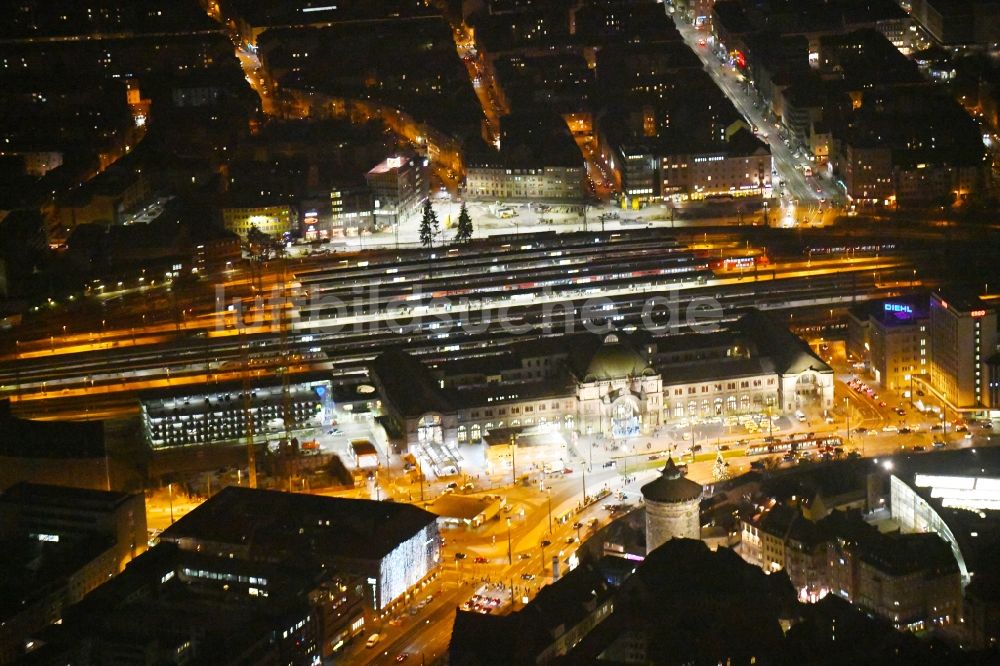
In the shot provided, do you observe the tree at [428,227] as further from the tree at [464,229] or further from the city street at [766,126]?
the city street at [766,126]

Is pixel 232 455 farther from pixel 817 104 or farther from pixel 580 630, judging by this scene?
pixel 817 104

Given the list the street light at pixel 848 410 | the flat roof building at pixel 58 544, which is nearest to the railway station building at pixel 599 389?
the street light at pixel 848 410

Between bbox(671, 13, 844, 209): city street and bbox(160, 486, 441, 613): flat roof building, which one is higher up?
bbox(671, 13, 844, 209): city street

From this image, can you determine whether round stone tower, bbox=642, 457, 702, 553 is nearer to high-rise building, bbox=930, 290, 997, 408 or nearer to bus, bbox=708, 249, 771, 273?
high-rise building, bbox=930, 290, 997, 408

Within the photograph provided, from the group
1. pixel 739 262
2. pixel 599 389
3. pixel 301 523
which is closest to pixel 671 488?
pixel 301 523

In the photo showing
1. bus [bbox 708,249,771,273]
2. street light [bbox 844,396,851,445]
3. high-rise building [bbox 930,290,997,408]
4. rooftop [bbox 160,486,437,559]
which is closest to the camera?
rooftop [bbox 160,486,437,559]

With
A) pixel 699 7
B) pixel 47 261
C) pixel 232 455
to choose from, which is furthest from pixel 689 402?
pixel 699 7

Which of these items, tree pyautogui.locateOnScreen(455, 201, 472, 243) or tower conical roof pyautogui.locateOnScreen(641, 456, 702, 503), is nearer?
tower conical roof pyautogui.locateOnScreen(641, 456, 702, 503)

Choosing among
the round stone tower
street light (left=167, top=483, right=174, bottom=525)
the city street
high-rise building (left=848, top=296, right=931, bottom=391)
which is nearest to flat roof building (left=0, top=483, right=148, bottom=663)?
street light (left=167, top=483, right=174, bottom=525)
